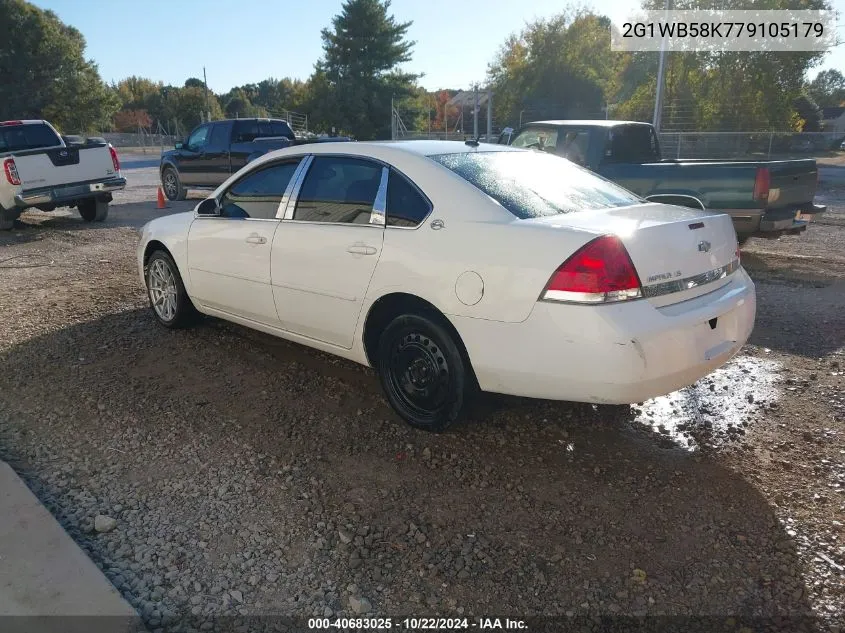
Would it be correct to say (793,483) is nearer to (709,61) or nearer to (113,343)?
(113,343)

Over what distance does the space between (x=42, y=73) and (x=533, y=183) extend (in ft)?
153

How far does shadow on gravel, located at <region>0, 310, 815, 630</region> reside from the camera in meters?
Result: 2.59

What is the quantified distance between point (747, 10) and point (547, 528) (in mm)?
32795

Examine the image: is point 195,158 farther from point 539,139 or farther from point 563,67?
point 563,67

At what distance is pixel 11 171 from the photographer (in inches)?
426

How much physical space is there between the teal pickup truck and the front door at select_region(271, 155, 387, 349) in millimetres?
4133

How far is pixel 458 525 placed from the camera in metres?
2.98

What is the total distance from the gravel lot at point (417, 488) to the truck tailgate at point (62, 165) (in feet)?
22.8

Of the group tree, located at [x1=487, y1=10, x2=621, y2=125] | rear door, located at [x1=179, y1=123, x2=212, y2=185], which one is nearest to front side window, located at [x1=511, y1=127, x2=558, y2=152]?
rear door, located at [x1=179, y1=123, x2=212, y2=185]

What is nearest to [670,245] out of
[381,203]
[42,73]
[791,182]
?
[381,203]

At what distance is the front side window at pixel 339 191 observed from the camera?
404cm

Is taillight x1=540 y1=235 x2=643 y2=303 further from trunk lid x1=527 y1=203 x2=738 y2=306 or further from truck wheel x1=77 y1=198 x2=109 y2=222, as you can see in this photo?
truck wheel x1=77 y1=198 x2=109 y2=222

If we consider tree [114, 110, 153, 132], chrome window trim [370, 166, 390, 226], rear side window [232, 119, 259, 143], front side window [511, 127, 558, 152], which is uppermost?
tree [114, 110, 153, 132]

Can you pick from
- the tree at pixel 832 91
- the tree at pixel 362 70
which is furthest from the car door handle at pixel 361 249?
the tree at pixel 832 91
